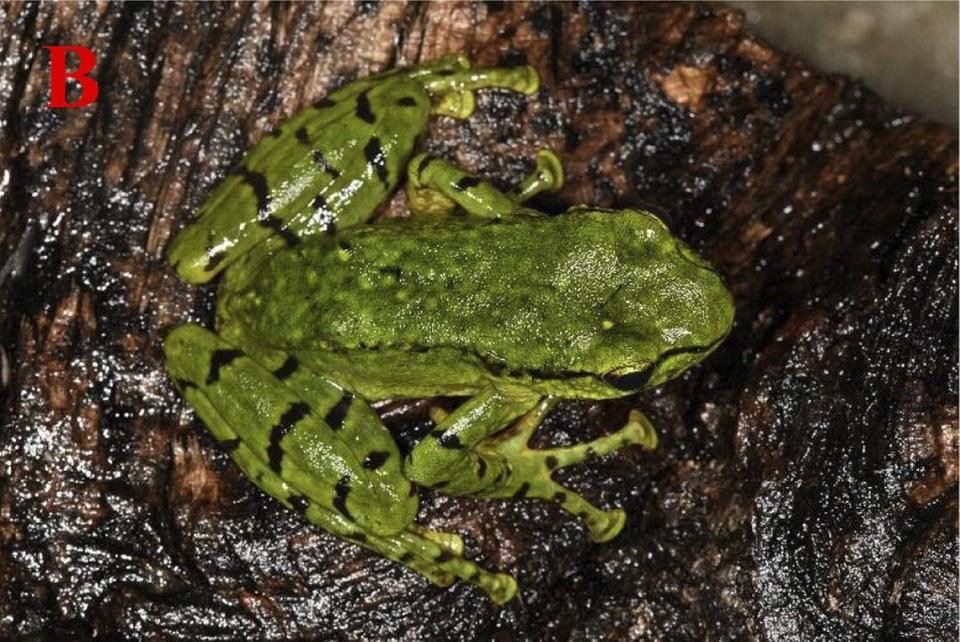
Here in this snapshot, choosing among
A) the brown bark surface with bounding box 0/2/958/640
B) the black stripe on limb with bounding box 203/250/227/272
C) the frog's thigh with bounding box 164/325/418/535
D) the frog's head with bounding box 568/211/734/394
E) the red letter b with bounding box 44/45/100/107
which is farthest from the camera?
the red letter b with bounding box 44/45/100/107

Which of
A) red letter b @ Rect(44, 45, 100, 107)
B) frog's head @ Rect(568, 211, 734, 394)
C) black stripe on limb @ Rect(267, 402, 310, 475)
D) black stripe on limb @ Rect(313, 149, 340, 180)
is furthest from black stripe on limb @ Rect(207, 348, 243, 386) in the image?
frog's head @ Rect(568, 211, 734, 394)

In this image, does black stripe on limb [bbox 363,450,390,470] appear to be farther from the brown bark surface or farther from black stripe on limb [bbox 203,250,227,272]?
black stripe on limb [bbox 203,250,227,272]

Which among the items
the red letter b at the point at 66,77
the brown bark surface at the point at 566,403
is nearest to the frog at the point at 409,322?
the brown bark surface at the point at 566,403

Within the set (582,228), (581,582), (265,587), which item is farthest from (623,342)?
(265,587)

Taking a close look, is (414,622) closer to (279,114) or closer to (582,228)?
(582,228)

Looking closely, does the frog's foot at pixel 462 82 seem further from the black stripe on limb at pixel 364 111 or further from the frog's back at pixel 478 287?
the frog's back at pixel 478 287

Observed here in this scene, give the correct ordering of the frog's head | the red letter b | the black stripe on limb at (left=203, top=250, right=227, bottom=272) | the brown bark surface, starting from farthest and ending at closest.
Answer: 1. the red letter b
2. the black stripe on limb at (left=203, top=250, right=227, bottom=272)
3. the brown bark surface
4. the frog's head
